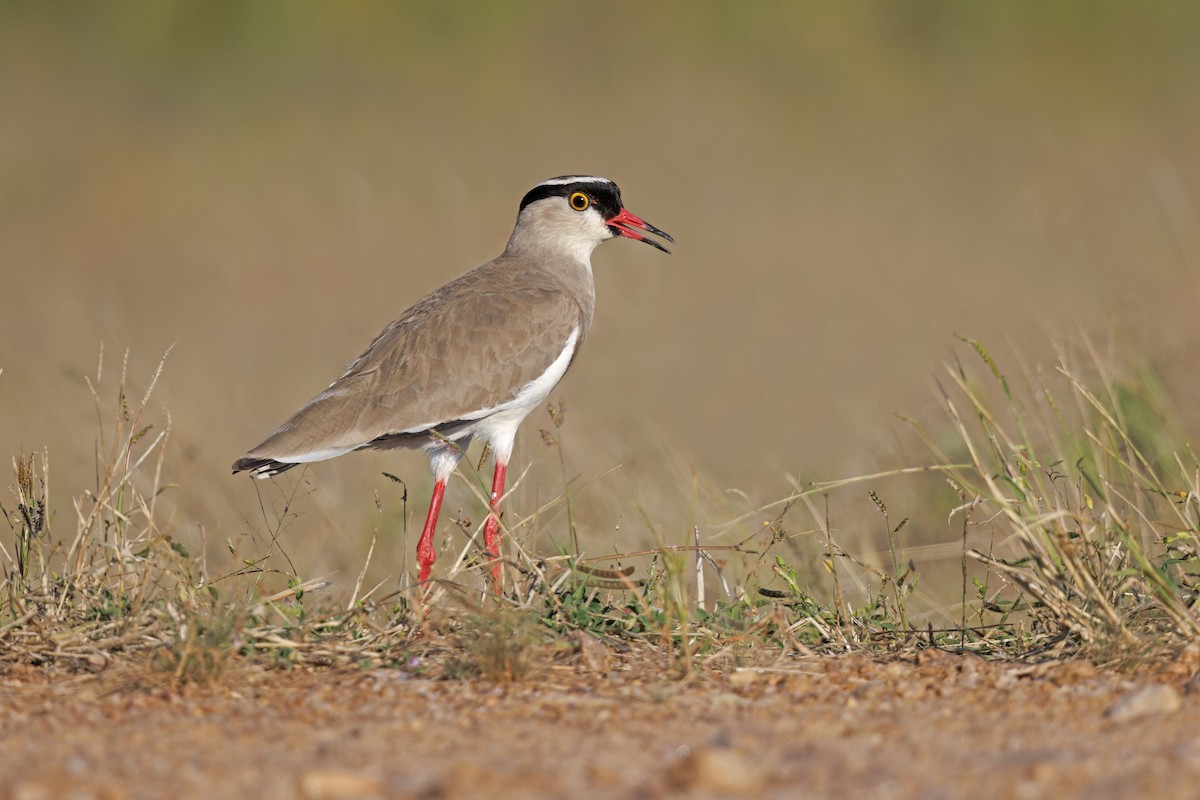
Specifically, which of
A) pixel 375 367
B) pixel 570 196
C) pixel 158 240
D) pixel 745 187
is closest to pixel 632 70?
pixel 745 187

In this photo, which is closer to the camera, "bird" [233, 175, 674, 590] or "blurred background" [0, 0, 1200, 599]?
"bird" [233, 175, 674, 590]

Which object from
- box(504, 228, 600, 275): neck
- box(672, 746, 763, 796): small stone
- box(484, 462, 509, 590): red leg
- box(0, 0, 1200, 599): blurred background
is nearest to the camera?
box(672, 746, 763, 796): small stone

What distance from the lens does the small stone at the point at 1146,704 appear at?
10.8 ft

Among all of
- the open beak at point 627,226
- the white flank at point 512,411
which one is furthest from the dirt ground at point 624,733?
the open beak at point 627,226

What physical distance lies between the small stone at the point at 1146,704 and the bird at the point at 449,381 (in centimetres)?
240

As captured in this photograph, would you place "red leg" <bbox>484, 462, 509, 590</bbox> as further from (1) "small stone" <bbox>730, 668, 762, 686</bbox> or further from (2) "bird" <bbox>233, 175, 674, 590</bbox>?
(1) "small stone" <bbox>730, 668, 762, 686</bbox>

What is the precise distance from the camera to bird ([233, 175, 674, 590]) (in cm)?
554

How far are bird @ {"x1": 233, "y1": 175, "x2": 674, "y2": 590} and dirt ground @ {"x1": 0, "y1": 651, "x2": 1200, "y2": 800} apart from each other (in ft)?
5.27

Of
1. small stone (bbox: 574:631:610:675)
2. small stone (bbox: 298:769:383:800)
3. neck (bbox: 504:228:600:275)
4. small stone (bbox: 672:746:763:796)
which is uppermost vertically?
neck (bbox: 504:228:600:275)

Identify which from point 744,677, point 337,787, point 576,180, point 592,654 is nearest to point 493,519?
point 592,654

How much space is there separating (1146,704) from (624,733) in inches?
44.4

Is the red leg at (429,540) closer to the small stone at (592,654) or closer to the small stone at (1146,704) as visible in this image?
the small stone at (592,654)

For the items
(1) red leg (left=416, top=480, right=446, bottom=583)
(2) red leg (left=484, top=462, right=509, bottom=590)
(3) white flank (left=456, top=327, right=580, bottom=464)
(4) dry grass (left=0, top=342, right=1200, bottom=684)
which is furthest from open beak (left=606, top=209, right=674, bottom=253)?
(4) dry grass (left=0, top=342, right=1200, bottom=684)

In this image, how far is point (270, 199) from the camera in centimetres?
1587
